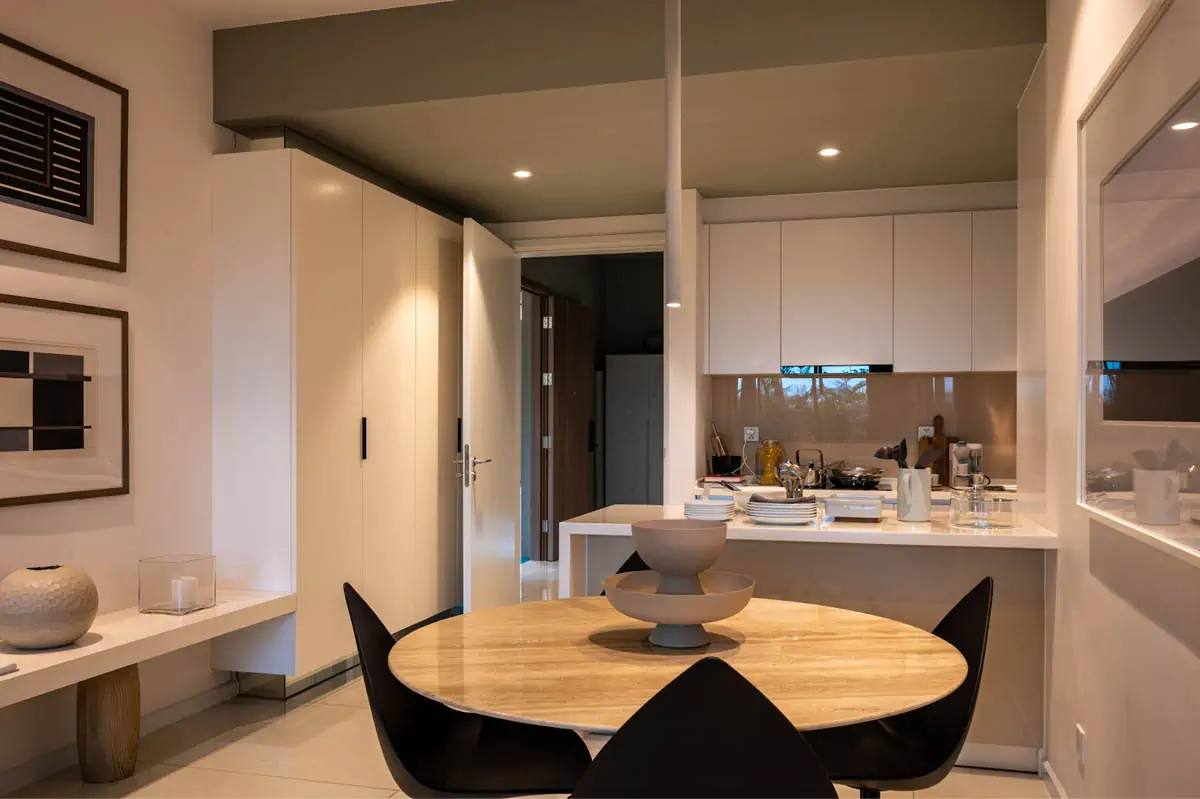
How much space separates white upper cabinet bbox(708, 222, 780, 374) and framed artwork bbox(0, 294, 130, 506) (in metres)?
2.94

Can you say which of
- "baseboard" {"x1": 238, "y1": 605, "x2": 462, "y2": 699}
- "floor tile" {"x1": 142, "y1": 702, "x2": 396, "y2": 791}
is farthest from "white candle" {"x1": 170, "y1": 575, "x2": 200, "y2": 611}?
"baseboard" {"x1": 238, "y1": 605, "x2": 462, "y2": 699}

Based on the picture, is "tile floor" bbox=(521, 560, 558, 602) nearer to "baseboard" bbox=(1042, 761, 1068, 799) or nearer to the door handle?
the door handle

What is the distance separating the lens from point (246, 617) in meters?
3.22

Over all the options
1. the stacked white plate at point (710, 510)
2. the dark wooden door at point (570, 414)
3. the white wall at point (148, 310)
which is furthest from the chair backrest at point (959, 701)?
the dark wooden door at point (570, 414)

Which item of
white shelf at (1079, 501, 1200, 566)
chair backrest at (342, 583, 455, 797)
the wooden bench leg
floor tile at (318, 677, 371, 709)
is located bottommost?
floor tile at (318, 677, 371, 709)

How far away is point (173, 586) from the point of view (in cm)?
310

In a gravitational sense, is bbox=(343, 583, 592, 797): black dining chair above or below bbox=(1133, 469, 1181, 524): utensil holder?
below

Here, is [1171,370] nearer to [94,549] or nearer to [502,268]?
[94,549]

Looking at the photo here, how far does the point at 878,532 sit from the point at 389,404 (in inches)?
95.0

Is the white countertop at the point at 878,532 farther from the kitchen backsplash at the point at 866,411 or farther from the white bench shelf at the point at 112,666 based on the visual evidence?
the kitchen backsplash at the point at 866,411

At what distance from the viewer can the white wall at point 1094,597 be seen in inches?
64.4

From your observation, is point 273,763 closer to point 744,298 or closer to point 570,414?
point 744,298

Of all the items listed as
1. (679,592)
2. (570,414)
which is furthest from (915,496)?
(570,414)

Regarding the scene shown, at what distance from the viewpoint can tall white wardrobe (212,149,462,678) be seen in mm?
3504
